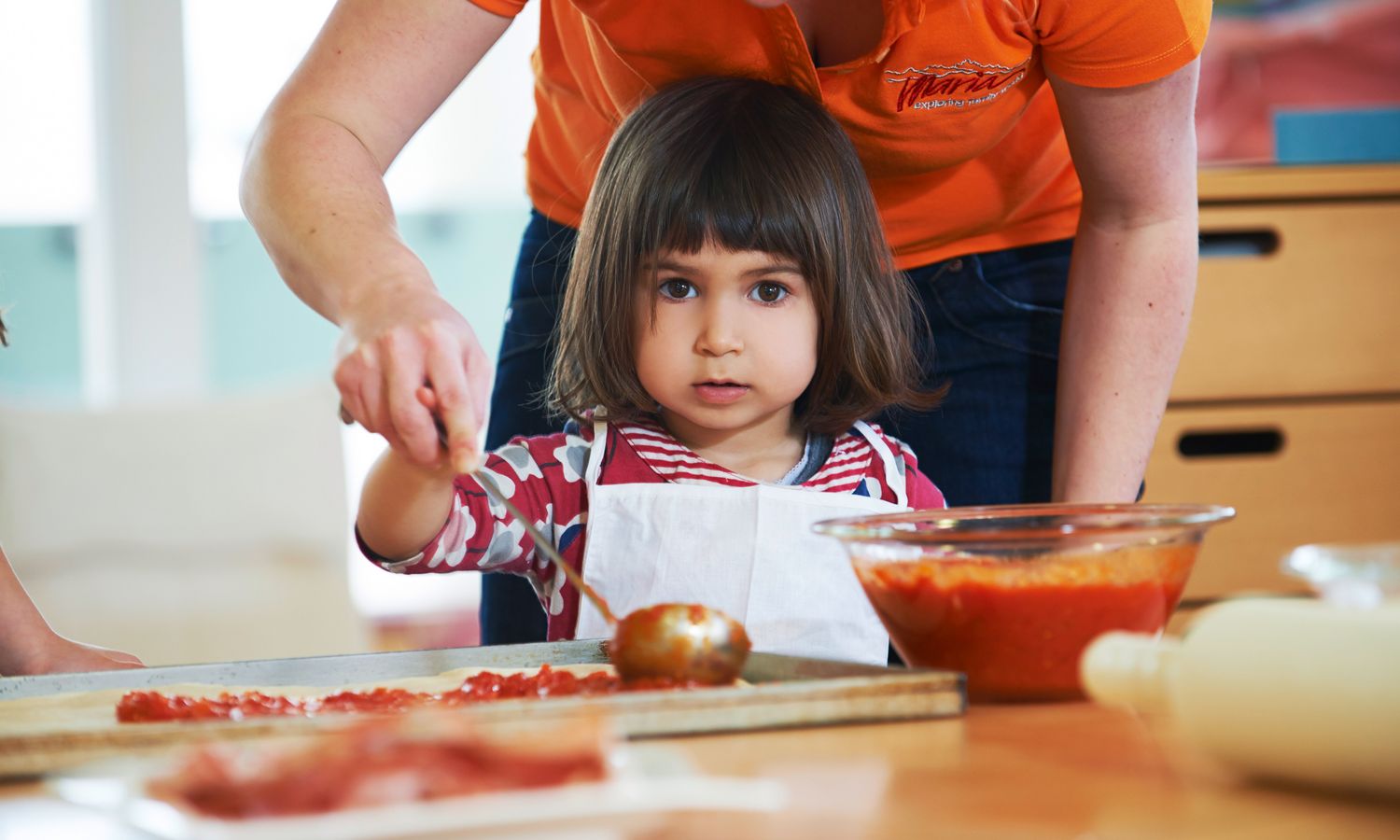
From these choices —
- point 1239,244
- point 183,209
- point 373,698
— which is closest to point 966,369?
point 373,698

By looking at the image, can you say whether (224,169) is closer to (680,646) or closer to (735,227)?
(735,227)

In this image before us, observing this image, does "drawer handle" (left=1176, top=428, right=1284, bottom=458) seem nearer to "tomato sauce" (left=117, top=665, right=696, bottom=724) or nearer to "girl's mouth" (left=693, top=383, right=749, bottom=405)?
"girl's mouth" (left=693, top=383, right=749, bottom=405)

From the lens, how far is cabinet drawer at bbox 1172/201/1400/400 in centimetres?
229

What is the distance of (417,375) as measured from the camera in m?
0.82

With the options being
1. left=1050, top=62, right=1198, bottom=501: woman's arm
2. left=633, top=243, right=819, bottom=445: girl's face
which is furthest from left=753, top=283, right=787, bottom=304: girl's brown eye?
left=1050, top=62, right=1198, bottom=501: woman's arm

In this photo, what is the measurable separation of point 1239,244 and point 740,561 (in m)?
1.49

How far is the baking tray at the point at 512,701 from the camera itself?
0.60 m

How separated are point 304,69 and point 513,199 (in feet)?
7.45

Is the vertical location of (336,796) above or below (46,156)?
below

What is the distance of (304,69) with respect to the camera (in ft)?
3.59

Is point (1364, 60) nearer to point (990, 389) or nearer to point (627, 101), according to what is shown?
point (990, 389)

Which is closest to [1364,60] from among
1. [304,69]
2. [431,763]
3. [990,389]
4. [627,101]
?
[990,389]

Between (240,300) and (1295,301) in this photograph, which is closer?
(1295,301)

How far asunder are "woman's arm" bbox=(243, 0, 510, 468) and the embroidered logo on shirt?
13.4 inches
